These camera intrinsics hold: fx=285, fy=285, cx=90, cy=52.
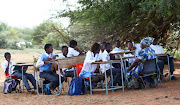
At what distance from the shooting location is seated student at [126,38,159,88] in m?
7.34

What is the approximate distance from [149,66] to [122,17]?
13.8ft

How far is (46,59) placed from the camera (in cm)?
761

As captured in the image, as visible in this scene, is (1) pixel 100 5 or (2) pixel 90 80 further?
(1) pixel 100 5

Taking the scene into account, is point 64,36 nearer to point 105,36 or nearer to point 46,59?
point 105,36

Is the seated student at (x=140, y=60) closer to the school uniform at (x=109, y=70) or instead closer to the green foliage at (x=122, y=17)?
the school uniform at (x=109, y=70)

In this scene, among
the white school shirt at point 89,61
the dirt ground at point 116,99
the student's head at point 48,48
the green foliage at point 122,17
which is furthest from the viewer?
the green foliage at point 122,17

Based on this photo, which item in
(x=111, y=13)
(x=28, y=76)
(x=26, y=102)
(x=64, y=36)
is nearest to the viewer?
(x=26, y=102)

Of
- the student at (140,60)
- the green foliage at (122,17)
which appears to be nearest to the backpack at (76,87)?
the student at (140,60)

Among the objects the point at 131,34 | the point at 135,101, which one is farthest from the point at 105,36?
the point at 135,101

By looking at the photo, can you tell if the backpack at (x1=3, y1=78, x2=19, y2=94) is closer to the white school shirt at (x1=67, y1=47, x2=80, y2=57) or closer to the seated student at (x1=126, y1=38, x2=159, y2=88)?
the white school shirt at (x1=67, y1=47, x2=80, y2=57)

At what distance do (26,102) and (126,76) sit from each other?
2.76 metres

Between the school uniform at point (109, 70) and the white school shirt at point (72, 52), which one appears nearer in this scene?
the school uniform at point (109, 70)

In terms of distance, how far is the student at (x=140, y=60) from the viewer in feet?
24.1

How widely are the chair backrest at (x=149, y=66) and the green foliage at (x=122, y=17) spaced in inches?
68.3
